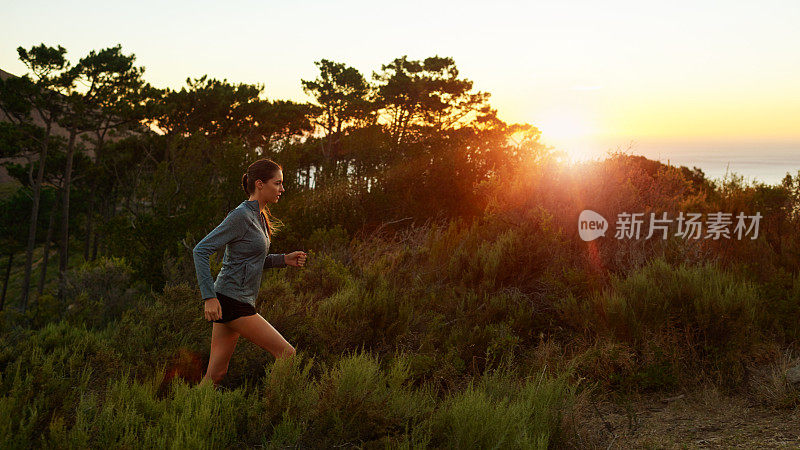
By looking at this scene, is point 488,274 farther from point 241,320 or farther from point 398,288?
point 241,320

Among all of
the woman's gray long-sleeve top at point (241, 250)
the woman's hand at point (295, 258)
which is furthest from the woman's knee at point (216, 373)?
the woman's hand at point (295, 258)

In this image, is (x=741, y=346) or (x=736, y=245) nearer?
(x=741, y=346)

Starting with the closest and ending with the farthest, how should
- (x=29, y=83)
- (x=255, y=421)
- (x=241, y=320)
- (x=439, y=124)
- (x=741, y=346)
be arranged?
(x=255, y=421)
(x=241, y=320)
(x=741, y=346)
(x=29, y=83)
(x=439, y=124)

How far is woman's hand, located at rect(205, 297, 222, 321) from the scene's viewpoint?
3293 mm

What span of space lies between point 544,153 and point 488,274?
11.6ft

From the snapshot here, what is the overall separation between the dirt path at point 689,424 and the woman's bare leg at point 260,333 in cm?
198

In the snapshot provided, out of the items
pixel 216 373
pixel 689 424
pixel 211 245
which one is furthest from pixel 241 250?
pixel 689 424

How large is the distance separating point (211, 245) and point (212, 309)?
43cm

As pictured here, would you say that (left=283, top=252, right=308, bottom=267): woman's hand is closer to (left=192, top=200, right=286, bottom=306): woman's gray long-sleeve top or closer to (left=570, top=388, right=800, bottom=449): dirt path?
(left=192, top=200, right=286, bottom=306): woman's gray long-sleeve top

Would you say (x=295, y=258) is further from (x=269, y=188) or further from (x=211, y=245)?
(x=211, y=245)

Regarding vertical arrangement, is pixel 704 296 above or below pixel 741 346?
above

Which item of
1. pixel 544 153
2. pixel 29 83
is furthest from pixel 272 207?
pixel 29 83

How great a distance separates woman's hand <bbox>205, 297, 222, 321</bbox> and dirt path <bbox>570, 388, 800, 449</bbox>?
2.36 m

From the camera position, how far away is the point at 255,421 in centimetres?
313
